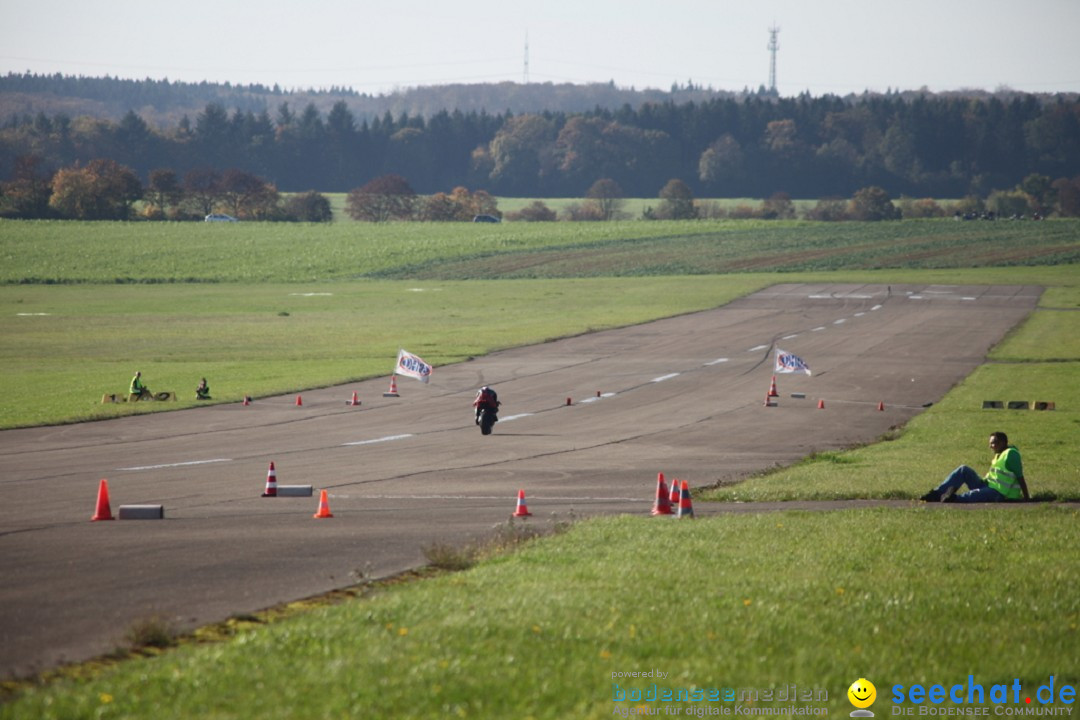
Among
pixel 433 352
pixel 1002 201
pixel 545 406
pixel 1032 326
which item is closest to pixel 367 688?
pixel 545 406

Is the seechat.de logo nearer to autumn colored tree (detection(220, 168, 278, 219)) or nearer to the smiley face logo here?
the smiley face logo

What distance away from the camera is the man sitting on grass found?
1945cm

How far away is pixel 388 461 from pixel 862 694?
18.1 meters

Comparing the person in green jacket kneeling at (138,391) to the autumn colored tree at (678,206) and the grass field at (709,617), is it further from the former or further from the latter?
the autumn colored tree at (678,206)

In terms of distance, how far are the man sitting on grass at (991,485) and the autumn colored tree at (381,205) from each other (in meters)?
153

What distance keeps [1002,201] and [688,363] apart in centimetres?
13248

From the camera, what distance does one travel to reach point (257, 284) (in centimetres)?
10375

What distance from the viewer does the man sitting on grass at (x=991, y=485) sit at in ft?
63.8

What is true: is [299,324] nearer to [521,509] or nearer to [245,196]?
[521,509]

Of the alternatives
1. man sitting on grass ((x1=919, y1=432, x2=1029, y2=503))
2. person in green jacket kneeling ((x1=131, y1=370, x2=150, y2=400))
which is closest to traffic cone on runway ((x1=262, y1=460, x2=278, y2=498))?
man sitting on grass ((x1=919, y1=432, x2=1029, y2=503))

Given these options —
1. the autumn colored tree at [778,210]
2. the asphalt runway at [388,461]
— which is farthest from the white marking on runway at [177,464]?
the autumn colored tree at [778,210]

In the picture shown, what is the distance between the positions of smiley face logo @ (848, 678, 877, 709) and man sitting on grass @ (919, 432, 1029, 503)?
11610 millimetres

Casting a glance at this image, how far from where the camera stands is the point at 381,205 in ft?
562

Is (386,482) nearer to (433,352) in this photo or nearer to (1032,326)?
(433,352)
